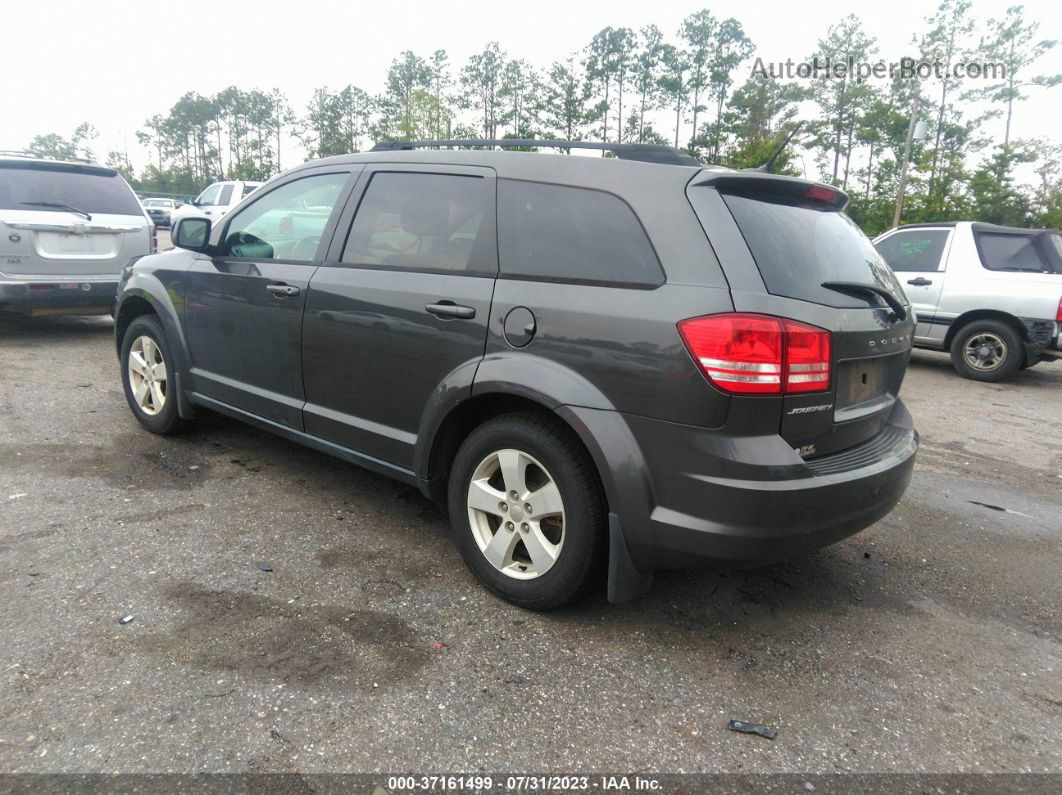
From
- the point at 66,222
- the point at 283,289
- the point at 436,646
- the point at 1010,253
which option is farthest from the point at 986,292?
the point at 66,222

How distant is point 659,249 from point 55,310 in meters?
7.00

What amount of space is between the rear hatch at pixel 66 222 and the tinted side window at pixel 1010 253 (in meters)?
9.51

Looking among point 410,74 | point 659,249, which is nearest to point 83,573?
point 659,249

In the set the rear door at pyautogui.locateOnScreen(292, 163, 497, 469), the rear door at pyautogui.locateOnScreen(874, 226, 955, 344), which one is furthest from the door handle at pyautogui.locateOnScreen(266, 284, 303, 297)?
the rear door at pyautogui.locateOnScreen(874, 226, 955, 344)

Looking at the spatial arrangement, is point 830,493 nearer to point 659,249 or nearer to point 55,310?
point 659,249

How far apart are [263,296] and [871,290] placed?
2.83 meters

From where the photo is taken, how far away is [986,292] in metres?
8.40

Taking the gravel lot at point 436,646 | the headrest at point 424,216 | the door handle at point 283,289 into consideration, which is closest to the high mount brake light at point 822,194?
the headrest at point 424,216

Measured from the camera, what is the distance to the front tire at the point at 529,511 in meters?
2.60

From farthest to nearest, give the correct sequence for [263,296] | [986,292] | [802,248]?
[986,292]
[263,296]
[802,248]

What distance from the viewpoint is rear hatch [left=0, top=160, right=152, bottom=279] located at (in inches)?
274

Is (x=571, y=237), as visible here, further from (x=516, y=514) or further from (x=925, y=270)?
(x=925, y=270)

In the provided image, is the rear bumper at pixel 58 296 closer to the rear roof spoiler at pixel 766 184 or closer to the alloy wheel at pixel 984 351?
the rear roof spoiler at pixel 766 184

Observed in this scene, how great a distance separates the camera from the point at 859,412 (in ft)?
8.98
